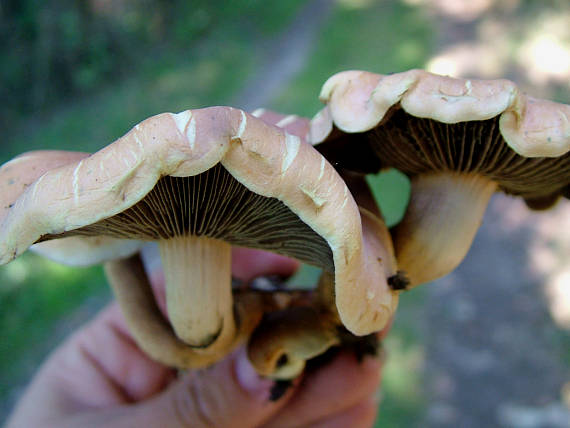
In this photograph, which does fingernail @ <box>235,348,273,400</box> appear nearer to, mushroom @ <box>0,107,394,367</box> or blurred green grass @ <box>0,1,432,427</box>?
mushroom @ <box>0,107,394,367</box>

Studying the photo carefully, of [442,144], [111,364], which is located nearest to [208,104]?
[111,364]

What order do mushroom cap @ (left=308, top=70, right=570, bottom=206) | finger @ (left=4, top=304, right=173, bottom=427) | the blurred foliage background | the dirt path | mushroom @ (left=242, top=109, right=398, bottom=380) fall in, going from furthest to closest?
the blurred foliage background < the dirt path < finger @ (left=4, top=304, right=173, bottom=427) < mushroom @ (left=242, top=109, right=398, bottom=380) < mushroom cap @ (left=308, top=70, right=570, bottom=206)

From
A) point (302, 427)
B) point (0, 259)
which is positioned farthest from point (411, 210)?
point (302, 427)

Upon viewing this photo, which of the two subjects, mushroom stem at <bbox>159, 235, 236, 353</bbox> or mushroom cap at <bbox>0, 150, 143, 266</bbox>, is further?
mushroom stem at <bbox>159, 235, 236, 353</bbox>

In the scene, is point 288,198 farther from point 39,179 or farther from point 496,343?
point 496,343

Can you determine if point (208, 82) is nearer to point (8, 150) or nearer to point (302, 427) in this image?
point (8, 150)

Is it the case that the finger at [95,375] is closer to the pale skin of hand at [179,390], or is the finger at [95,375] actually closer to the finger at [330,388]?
the pale skin of hand at [179,390]

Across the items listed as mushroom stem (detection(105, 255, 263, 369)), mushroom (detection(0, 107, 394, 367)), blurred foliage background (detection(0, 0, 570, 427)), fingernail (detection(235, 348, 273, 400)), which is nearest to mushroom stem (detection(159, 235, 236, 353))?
mushroom (detection(0, 107, 394, 367))

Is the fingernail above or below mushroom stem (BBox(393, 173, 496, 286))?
below
